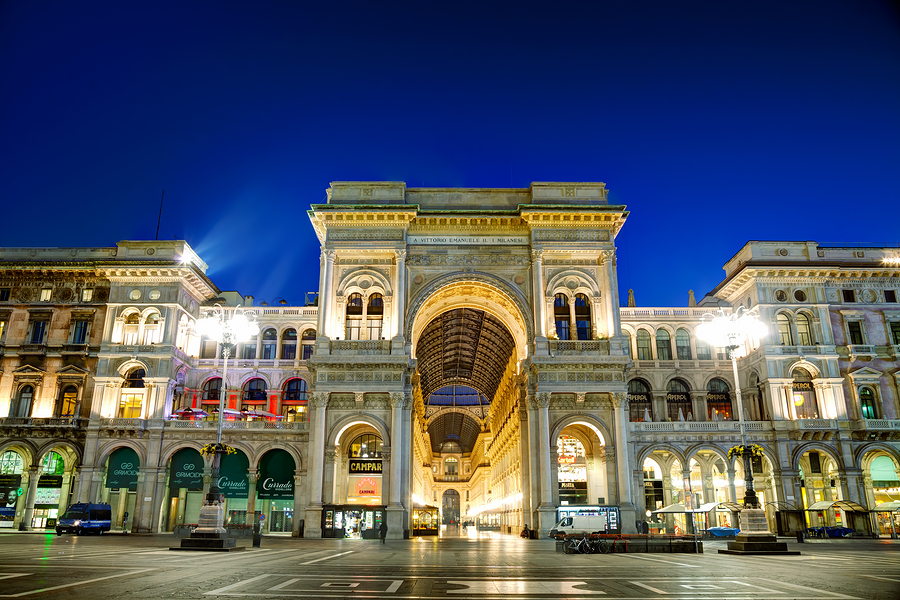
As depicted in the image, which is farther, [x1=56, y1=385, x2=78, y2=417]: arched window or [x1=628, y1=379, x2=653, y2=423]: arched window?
[x1=628, y1=379, x2=653, y2=423]: arched window

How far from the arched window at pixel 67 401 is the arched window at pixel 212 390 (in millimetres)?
9818

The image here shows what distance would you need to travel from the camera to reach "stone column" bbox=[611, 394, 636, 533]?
42.2 meters

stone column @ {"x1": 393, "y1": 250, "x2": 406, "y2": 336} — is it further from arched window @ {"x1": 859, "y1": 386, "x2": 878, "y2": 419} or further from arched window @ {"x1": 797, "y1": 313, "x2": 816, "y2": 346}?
arched window @ {"x1": 859, "y1": 386, "x2": 878, "y2": 419}

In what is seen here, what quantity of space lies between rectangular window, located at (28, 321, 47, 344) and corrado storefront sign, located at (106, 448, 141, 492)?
12.7 meters

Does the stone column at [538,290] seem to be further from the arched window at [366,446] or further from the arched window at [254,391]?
the arched window at [254,391]

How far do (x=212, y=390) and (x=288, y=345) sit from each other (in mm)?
7585

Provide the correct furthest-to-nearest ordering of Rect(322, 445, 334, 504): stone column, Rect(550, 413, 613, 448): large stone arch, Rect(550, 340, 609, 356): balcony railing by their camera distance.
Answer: Rect(550, 340, 609, 356): balcony railing → Rect(550, 413, 613, 448): large stone arch → Rect(322, 445, 334, 504): stone column

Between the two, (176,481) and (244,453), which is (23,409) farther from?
(244,453)

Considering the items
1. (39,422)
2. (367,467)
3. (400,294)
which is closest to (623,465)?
(367,467)

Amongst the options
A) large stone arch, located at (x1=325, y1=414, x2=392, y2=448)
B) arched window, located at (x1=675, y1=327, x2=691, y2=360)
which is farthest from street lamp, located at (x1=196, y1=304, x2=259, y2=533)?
arched window, located at (x1=675, y1=327, x2=691, y2=360)

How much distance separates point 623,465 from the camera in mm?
43719

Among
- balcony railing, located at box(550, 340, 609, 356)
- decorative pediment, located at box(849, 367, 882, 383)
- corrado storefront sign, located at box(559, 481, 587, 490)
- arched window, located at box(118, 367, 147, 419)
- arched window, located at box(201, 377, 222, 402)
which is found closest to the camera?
balcony railing, located at box(550, 340, 609, 356)

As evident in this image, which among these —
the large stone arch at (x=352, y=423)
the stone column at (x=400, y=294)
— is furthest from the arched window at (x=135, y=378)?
the stone column at (x=400, y=294)

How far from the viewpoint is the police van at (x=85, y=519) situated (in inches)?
1690
